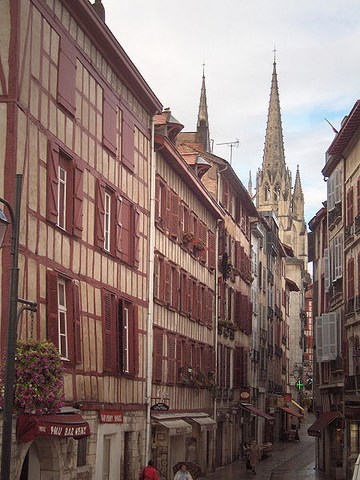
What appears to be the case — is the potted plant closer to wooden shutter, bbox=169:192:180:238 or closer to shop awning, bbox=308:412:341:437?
wooden shutter, bbox=169:192:180:238

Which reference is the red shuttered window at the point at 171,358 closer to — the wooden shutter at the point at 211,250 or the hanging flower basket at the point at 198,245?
the hanging flower basket at the point at 198,245

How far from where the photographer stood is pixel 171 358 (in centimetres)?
3178

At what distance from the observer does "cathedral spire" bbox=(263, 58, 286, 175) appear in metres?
170

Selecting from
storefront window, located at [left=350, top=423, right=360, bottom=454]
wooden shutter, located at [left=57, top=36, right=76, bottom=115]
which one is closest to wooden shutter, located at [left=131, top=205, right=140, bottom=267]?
wooden shutter, located at [left=57, top=36, right=76, bottom=115]

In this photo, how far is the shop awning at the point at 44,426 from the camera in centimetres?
1772

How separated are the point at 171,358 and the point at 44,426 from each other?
1410cm

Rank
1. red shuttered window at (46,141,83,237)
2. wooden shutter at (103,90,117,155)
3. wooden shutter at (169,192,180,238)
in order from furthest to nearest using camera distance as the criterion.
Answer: wooden shutter at (169,192,180,238)
wooden shutter at (103,90,117,155)
red shuttered window at (46,141,83,237)

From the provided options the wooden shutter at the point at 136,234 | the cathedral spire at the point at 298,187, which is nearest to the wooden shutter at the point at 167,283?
the wooden shutter at the point at 136,234

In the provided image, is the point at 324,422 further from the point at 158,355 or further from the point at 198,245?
the point at 158,355

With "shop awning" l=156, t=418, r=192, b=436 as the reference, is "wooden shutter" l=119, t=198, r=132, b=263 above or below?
above

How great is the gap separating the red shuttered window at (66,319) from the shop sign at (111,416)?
2.50 metres

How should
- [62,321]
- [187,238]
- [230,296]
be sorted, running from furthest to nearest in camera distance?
[230,296] → [187,238] → [62,321]

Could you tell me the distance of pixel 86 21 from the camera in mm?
22438

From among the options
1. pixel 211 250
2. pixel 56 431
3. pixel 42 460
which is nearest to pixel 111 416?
pixel 42 460
